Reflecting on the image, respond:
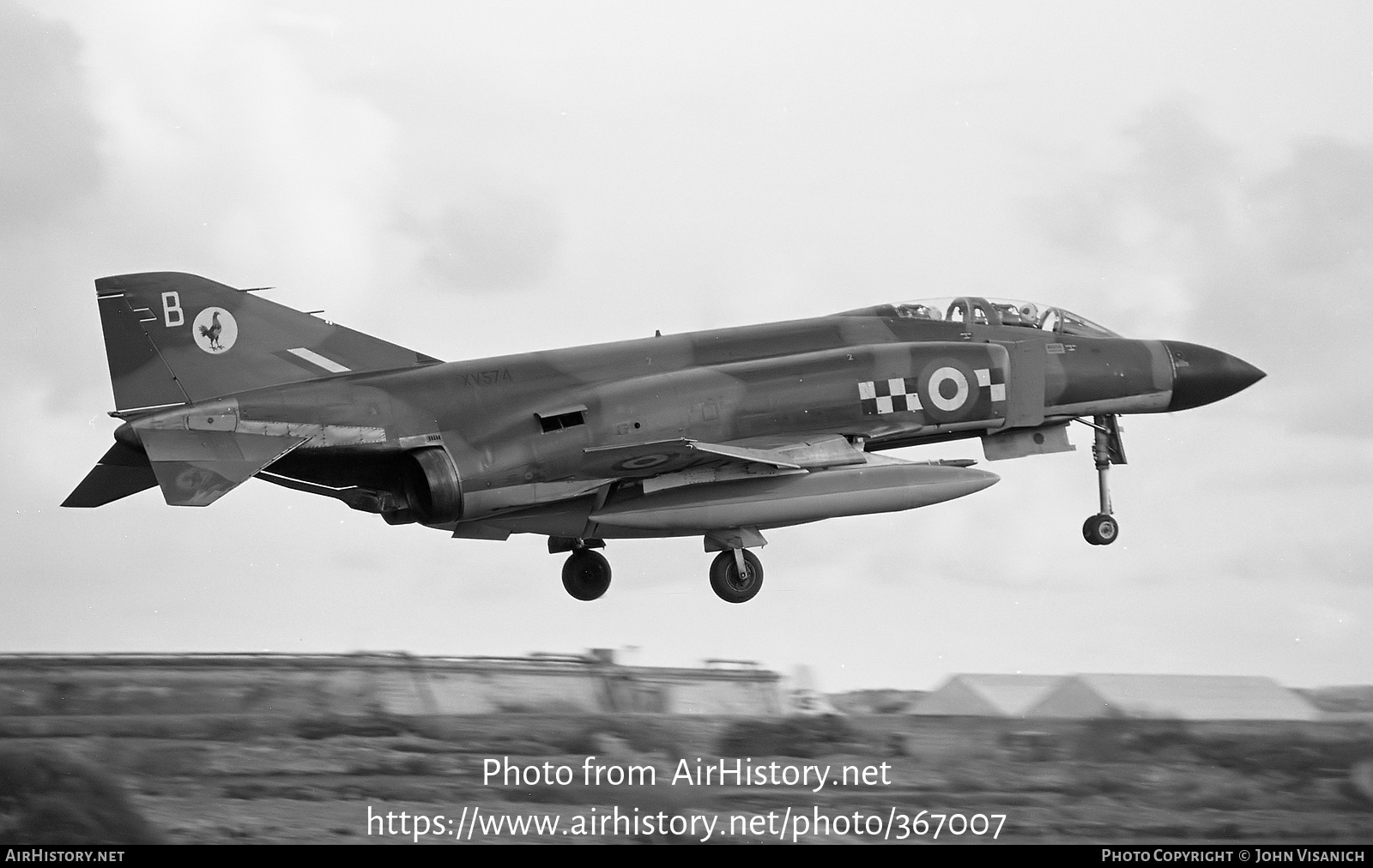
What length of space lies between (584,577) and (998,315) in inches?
220

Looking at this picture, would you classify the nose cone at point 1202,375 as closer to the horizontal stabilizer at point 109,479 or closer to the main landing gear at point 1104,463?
the main landing gear at point 1104,463

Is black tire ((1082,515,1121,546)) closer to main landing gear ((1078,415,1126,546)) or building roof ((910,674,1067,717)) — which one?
main landing gear ((1078,415,1126,546))

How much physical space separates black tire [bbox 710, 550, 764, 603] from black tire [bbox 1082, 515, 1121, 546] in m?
4.15

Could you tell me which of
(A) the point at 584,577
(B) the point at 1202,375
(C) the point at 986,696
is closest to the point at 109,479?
(A) the point at 584,577

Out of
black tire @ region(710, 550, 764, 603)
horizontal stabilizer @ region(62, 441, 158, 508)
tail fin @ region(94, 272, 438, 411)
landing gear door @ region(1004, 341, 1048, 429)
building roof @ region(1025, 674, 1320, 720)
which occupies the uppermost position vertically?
tail fin @ region(94, 272, 438, 411)

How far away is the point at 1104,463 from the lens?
1930cm

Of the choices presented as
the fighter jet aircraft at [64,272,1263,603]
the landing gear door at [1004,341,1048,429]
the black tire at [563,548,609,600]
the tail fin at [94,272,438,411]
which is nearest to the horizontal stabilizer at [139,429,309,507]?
the fighter jet aircraft at [64,272,1263,603]

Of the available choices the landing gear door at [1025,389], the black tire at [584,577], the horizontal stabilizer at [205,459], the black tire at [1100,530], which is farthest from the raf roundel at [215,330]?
the black tire at [1100,530]

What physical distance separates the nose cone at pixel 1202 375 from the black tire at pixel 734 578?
5368mm

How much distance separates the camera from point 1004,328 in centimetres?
1906

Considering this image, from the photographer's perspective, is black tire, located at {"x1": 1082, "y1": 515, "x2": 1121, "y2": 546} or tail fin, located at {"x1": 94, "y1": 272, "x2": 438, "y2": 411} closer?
tail fin, located at {"x1": 94, "y1": 272, "x2": 438, "y2": 411}

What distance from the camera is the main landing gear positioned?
19.2m

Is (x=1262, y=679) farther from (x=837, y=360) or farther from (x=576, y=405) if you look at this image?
(x=576, y=405)
